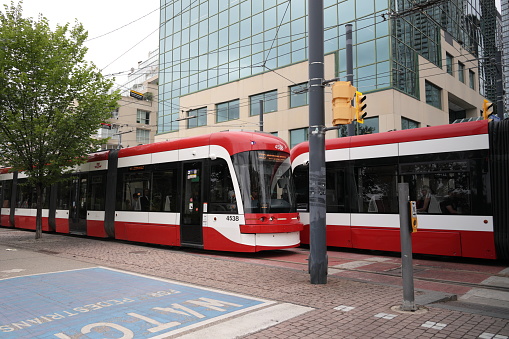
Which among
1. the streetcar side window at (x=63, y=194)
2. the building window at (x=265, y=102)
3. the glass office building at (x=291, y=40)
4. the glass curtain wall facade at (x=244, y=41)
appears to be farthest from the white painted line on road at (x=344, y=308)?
the building window at (x=265, y=102)

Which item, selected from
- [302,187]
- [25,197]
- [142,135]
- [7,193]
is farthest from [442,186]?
[142,135]

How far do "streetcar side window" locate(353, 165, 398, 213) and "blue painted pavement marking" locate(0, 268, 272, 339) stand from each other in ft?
19.5

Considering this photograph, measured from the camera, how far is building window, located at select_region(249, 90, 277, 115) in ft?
109

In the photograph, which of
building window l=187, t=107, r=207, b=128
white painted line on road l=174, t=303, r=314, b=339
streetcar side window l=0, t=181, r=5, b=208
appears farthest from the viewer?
building window l=187, t=107, r=207, b=128

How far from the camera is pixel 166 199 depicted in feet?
43.0

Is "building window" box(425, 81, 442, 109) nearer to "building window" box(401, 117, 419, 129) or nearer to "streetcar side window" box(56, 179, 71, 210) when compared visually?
"building window" box(401, 117, 419, 129)

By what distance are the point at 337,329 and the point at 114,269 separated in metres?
6.16

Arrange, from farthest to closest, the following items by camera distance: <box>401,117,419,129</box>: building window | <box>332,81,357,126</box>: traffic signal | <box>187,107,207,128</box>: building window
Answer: <box>187,107,207,128</box>: building window
<box>401,117,419,129</box>: building window
<box>332,81,357,126</box>: traffic signal

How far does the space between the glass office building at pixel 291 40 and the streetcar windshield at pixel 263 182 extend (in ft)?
34.8

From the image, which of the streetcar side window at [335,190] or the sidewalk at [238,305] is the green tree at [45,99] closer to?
the sidewalk at [238,305]

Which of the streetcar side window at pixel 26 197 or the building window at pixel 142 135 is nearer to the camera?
the streetcar side window at pixel 26 197

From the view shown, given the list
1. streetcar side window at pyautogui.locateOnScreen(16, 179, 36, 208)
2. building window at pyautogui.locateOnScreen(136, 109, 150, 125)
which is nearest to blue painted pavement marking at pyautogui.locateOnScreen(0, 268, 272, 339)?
streetcar side window at pyautogui.locateOnScreen(16, 179, 36, 208)

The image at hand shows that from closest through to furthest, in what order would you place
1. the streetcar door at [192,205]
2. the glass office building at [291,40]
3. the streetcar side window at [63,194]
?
1. the streetcar door at [192,205]
2. the streetcar side window at [63,194]
3. the glass office building at [291,40]

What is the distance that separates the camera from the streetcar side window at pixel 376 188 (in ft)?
36.4
